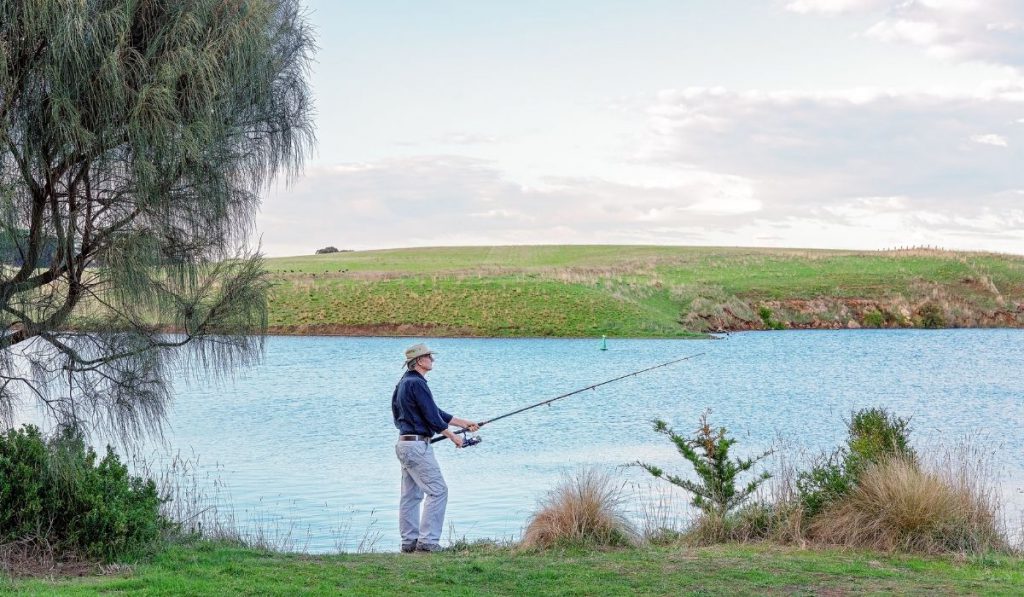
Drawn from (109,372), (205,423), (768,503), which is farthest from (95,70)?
(205,423)

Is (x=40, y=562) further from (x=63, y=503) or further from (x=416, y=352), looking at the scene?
(x=416, y=352)

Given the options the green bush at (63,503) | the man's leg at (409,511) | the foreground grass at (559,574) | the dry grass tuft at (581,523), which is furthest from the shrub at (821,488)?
the green bush at (63,503)

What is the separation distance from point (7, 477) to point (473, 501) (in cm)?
753

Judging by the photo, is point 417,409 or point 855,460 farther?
point 855,460

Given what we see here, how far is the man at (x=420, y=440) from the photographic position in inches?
381

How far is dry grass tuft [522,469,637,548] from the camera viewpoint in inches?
376

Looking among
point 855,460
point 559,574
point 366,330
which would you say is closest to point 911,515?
point 855,460

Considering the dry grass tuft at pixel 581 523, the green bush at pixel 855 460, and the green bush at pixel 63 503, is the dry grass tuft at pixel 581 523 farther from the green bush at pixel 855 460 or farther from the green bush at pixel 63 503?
the green bush at pixel 63 503

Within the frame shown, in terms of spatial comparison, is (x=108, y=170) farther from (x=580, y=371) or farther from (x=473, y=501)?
(x=580, y=371)

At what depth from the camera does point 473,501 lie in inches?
571

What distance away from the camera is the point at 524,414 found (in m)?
25.0

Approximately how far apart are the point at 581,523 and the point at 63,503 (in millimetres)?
4704

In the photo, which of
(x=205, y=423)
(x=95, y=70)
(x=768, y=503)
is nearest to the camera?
(x=95, y=70)

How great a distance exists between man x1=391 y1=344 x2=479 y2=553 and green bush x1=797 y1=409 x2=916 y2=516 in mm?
3494
